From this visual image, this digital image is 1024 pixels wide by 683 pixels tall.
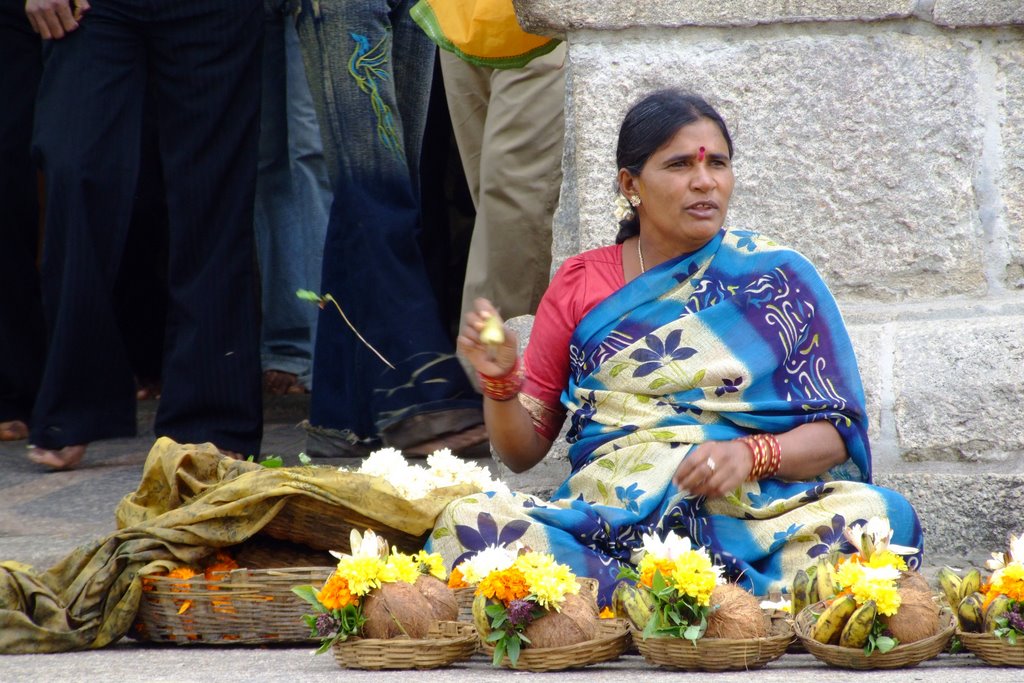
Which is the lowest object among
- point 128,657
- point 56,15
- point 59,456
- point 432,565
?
point 59,456

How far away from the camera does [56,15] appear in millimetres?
4371

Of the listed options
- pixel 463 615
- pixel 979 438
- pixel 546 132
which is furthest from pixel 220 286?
pixel 979 438

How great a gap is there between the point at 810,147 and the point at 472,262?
124 cm

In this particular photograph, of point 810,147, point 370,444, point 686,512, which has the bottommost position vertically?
point 370,444

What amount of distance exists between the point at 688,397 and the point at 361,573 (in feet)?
3.07

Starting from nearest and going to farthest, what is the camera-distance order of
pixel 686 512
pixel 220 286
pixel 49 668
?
pixel 49 668
pixel 686 512
pixel 220 286

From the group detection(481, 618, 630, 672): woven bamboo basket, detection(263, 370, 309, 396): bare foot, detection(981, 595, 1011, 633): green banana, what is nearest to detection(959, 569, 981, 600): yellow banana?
detection(981, 595, 1011, 633): green banana

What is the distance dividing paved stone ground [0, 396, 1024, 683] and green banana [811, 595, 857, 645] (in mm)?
59

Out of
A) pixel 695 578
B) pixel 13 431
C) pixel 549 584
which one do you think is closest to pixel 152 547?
pixel 549 584

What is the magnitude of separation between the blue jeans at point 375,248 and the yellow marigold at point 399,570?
4.91 ft

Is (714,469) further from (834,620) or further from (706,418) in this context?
(834,620)

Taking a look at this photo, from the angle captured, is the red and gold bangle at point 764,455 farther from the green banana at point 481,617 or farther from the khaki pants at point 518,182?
the khaki pants at point 518,182

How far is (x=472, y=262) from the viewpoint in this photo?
15.2 ft

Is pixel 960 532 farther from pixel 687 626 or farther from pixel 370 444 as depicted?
pixel 370 444
